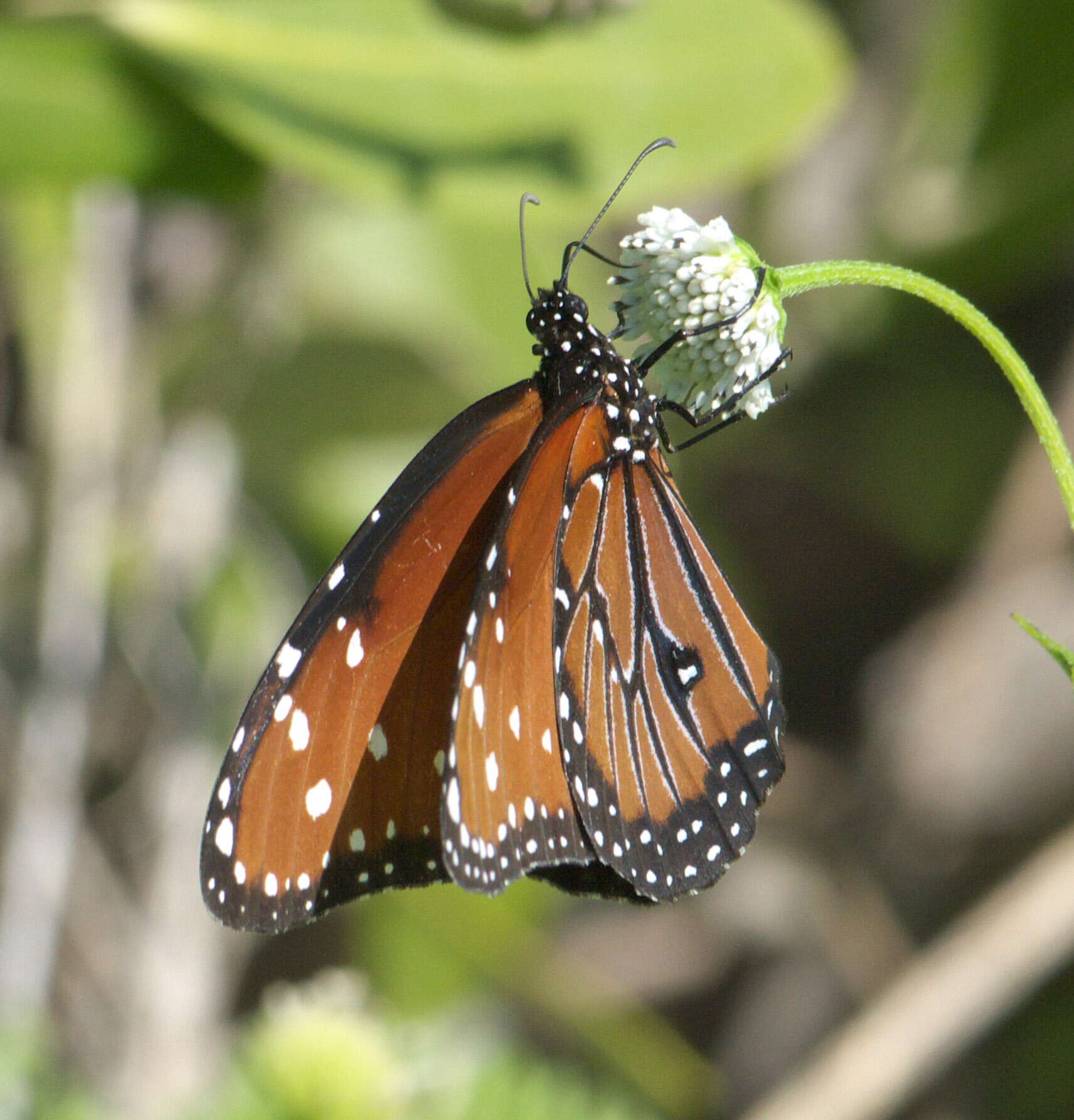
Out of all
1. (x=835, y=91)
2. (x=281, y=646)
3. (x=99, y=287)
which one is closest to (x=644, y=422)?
(x=281, y=646)

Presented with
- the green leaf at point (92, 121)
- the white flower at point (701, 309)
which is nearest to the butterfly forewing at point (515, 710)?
the white flower at point (701, 309)

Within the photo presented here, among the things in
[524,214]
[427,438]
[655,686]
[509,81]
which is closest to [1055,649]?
[655,686]

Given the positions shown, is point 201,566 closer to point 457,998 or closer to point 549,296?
point 457,998

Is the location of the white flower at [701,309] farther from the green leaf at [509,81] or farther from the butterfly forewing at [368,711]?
the green leaf at [509,81]

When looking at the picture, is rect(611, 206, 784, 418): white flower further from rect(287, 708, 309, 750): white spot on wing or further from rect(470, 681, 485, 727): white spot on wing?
rect(287, 708, 309, 750): white spot on wing

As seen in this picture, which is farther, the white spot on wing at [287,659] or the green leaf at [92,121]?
the green leaf at [92,121]

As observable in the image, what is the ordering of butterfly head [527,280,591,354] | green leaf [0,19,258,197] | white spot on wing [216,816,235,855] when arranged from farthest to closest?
1. green leaf [0,19,258,197]
2. butterfly head [527,280,591,354]
3. white spot on wing [216,816,235,855]

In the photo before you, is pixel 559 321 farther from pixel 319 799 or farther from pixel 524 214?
pixel 319 799

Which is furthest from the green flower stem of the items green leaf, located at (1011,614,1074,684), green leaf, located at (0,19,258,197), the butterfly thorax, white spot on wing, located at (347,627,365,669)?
green leaf, located at (0,19,258,197)
